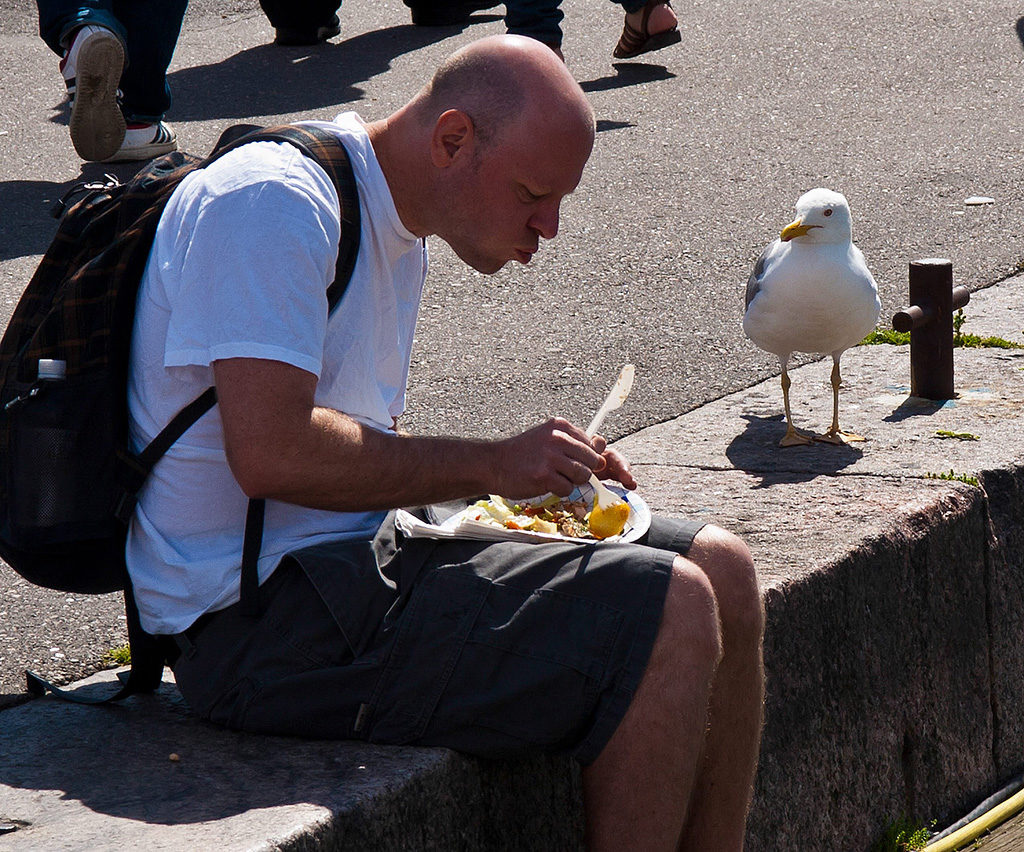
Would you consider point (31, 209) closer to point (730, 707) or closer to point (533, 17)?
point (533, 17)

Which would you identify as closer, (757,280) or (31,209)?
(757,280)

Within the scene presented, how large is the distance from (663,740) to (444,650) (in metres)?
0.34

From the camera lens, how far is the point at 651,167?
6.60 meters

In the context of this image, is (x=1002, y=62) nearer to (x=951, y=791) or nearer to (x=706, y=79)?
(x=706, y=79)

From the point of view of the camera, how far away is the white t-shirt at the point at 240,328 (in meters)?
1.99

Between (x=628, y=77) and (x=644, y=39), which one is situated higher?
(x=644, y=39)

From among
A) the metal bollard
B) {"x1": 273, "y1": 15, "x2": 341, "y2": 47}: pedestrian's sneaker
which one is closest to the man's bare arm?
the metal bollard

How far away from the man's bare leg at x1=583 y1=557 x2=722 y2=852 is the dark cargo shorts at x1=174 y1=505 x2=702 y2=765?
0.02 meters

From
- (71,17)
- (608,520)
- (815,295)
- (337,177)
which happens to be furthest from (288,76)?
(608,520)

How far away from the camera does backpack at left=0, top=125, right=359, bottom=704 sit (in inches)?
83.9

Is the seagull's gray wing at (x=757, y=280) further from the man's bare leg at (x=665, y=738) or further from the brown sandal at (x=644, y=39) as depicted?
the brown sandal at (x=644, y=39)

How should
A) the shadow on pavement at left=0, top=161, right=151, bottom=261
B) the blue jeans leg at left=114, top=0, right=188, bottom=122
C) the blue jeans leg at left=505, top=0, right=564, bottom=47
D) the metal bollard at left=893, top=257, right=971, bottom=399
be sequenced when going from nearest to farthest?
the metal bollard at left=893, top=257, right=971, bottom=399
the shadow on pavement at left=0, top=161, right=151, bottom=261
the blue jeans leg at left=114, top=0, right=188, bottom=122
the blue jeans leg at left=505, top=0, right=564, bottom=47

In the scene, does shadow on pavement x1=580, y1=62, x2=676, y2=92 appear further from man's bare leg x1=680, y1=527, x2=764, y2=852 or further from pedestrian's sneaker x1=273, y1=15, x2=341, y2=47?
man's bare leg x1=680, y1=527, x2=764, y2=852

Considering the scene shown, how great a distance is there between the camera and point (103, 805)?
1942 mm
